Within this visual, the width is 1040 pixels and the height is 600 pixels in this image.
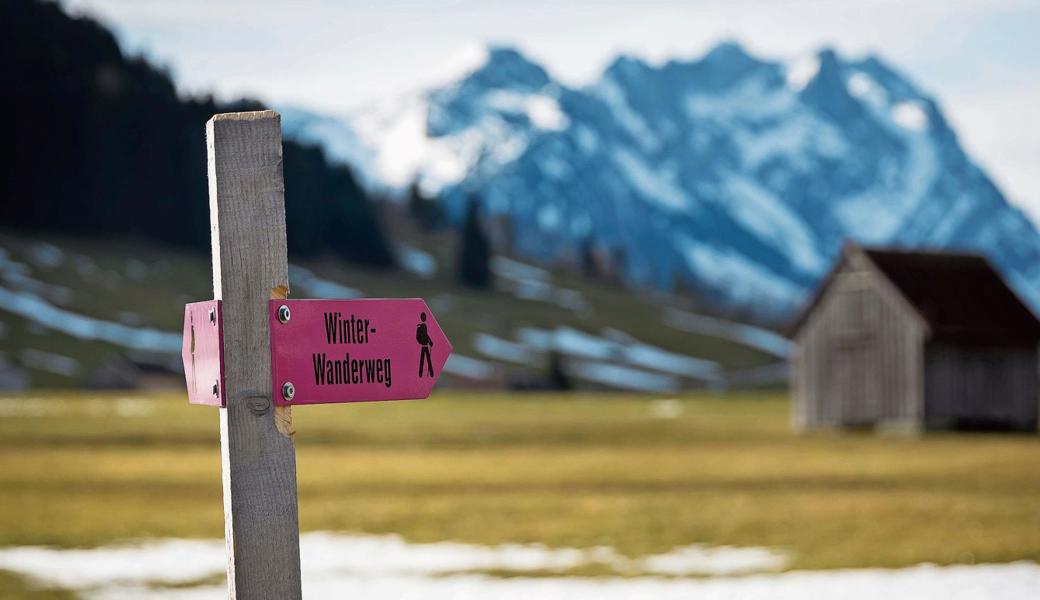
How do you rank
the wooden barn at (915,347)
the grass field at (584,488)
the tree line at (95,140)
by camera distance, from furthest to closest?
1. the tree line at (95,140)
2. the wooden barn at (915,347)
3. the grass field at (584,488)

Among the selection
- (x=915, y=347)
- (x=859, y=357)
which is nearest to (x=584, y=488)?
(x=915, y=347)

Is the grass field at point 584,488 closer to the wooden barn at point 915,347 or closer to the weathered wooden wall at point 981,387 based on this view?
the wooden barn at point 915,347

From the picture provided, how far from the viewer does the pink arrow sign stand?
5156 millimetres

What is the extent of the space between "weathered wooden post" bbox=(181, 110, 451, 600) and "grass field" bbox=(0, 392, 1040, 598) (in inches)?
393

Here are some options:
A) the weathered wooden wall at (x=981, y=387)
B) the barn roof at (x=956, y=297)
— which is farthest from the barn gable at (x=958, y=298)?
the weathered wooden wall at (x=981, y=387)

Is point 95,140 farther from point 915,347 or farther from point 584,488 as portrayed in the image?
point 584,488

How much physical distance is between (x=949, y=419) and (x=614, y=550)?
31297 millimetres

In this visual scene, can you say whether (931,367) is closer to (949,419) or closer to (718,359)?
(949,419)

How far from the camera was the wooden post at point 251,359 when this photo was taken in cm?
506

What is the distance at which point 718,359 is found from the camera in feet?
625

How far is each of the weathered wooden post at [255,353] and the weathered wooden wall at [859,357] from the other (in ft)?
138

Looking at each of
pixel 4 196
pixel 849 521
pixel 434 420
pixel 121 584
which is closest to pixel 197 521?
pixel 121 584

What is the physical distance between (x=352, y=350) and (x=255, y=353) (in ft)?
1.31

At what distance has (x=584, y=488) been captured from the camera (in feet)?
86.9
